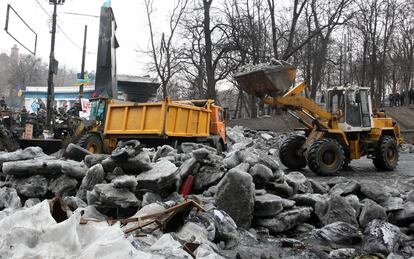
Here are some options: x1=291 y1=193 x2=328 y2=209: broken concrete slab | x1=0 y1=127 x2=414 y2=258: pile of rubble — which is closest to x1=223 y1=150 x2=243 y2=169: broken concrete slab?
x1=0 y1=127 x2=414 y2=258: pile of rubble

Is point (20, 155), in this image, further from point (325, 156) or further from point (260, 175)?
point (325, 156)

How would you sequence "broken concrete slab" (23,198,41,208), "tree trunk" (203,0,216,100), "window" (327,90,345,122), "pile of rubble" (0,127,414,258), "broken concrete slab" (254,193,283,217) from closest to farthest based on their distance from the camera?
"pile of rubble" (0,127,414,258)
"broken concrete slab" (254,193,283,217)
"broken concrete slab" (23,198,41,208)
"window" (327,90,345,122)
"tree trunk" (203,0,216,100)

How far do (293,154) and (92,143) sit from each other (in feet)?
18.5

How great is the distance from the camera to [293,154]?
12.8m

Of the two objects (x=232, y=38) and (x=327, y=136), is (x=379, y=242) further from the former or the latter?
(x=232, y=38)

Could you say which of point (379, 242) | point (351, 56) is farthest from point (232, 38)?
point (379, 242)

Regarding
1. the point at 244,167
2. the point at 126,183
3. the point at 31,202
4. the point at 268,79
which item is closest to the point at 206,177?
the point at 244,167

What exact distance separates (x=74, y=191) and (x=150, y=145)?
5.17 m

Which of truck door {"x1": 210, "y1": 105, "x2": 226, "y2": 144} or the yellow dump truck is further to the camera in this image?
truck door {"x1": 210, "y1": 105, "x2": 226, "y2": 144}

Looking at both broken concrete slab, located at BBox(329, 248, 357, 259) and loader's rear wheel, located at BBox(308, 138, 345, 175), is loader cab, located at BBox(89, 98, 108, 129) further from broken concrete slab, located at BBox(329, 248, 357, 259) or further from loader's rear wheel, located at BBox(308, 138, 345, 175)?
broken concrete slab, located at BBox(329, 248, 357, 259)

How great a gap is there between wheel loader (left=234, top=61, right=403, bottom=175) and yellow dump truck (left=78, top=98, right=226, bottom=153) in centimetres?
194

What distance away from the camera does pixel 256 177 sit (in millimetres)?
6777

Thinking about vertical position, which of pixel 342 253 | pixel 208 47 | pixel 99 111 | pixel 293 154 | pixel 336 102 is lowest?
pixel 342 253

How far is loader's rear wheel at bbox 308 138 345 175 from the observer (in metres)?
11.4
